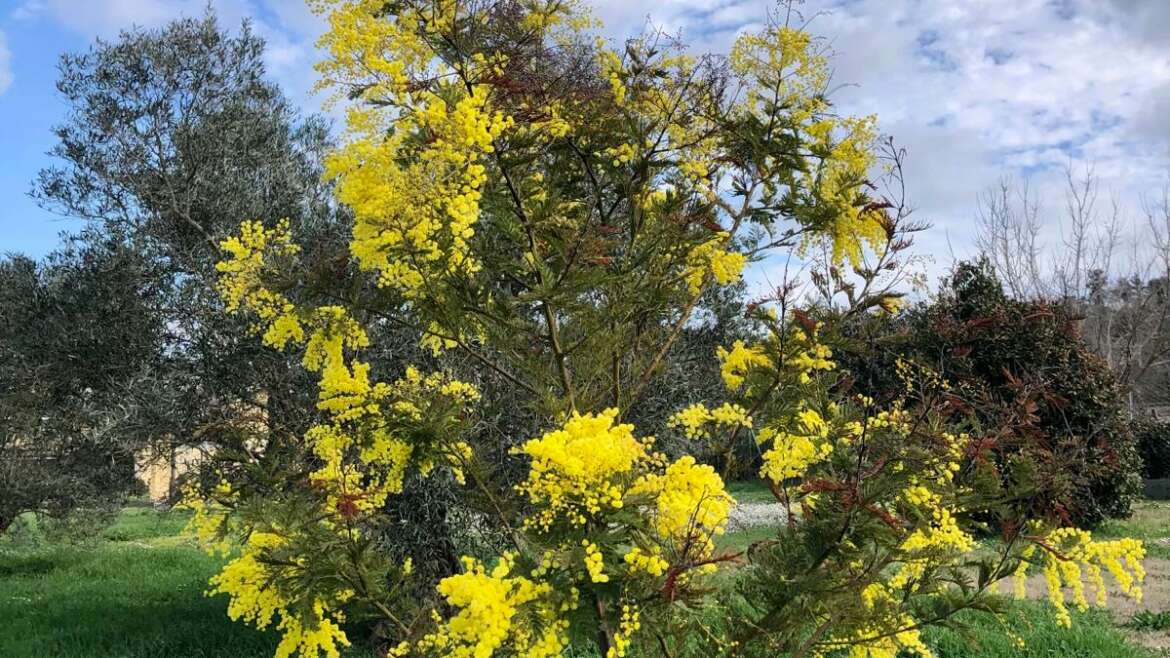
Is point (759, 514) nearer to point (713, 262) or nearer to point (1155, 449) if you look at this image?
point (1155, 449)

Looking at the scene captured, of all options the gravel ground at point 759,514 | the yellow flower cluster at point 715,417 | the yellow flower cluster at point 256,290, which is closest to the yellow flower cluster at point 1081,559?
the yellow flower cluster at point 715,417

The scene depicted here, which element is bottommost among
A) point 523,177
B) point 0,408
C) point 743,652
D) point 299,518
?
point 743,652

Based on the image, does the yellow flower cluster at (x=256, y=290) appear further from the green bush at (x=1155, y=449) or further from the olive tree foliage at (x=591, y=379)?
the green bush at (x=1155, y=449)

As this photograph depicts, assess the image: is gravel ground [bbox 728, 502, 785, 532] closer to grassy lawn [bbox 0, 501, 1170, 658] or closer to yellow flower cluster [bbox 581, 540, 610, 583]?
grassy lawn [bbox 0, 501, 1170, 658]

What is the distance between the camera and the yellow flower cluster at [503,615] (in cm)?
181

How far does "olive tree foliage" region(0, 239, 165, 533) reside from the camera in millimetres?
5871

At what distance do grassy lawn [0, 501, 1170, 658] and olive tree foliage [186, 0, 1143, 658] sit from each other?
592 mm

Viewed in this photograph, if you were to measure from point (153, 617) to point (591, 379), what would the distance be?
20.9 feet

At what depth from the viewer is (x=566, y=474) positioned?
1973mm

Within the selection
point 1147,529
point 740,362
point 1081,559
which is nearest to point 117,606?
point 740,362

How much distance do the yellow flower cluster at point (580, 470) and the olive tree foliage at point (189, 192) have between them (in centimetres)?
390

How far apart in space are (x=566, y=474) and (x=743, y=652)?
0.97 m

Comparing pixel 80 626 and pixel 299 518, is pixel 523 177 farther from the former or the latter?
pixel 80 626

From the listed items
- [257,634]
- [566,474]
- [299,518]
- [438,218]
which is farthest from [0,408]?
[566,474]
